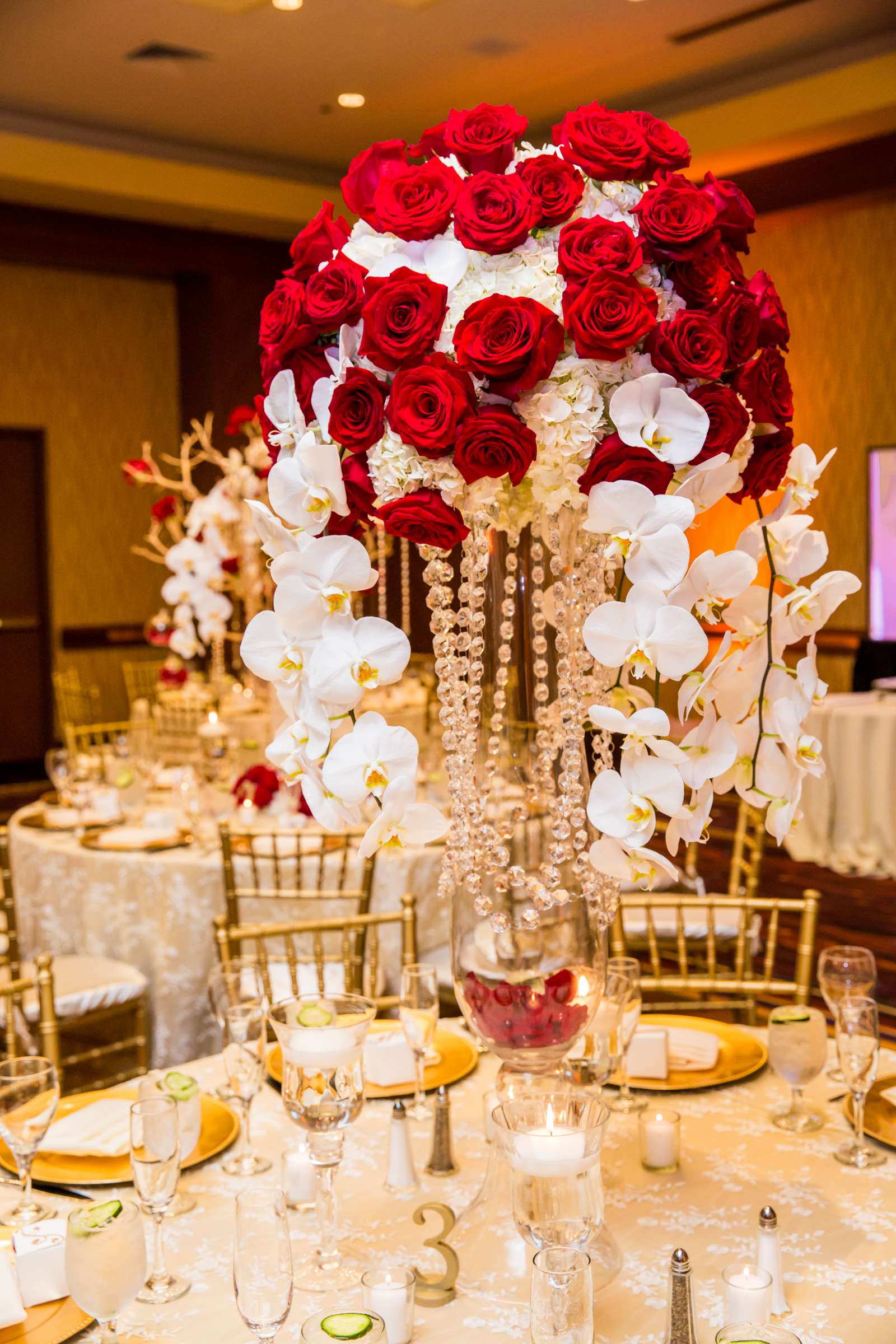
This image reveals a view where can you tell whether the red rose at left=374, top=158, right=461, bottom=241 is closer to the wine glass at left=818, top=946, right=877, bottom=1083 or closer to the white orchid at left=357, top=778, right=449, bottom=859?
the white orchid at left=357, top=778, right=449, bottom=859

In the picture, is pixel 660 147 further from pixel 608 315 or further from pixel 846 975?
pixel 846 975

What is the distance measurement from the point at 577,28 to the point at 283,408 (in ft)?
20.2

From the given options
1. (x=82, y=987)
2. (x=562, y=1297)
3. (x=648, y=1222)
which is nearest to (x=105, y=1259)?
(x=562, y=1297)

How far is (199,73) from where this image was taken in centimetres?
721

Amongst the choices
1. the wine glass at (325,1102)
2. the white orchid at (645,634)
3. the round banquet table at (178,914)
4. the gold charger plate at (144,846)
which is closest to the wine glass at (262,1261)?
the wine glass at (325,1102)

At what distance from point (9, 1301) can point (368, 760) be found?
0.64 m

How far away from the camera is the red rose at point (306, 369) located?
1.33 m

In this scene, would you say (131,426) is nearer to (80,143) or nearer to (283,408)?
(80,143)

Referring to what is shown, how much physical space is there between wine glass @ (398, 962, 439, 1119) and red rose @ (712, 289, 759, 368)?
0.91 meters

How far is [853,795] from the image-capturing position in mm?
6305

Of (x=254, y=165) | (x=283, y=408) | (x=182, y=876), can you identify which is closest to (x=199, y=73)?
(x=254, y=165)

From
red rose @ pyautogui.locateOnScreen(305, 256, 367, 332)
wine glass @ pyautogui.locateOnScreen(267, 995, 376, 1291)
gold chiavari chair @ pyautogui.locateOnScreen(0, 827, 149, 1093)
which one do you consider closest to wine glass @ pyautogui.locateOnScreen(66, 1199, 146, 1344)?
wine glass @ pyautogui.locateOnScreen(267, 995, 376, 1291)

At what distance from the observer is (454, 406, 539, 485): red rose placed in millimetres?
1195

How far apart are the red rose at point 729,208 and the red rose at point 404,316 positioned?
0.28 meters
